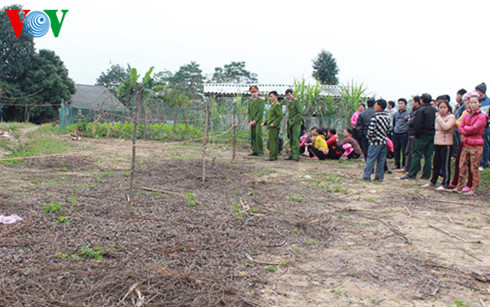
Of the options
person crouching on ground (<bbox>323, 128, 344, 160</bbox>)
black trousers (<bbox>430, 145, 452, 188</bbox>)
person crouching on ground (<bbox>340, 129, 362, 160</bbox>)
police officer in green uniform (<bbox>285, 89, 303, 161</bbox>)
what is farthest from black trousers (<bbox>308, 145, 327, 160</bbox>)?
black trousers (<bbox>430, 145, 452, 188</bbox>)

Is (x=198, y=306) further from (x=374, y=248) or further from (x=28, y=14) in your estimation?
(x=28, y=14)

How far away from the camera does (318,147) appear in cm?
1068

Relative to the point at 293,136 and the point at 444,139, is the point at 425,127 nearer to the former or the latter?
the point at 444,139

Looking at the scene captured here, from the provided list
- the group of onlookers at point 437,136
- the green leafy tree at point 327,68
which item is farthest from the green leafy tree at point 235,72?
the group of onlookers at point 437,136

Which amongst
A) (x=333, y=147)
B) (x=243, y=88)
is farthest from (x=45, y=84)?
(x=333, y=147)

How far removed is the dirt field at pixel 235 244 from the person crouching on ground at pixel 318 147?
4.10 m

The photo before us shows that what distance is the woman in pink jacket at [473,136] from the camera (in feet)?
19.0

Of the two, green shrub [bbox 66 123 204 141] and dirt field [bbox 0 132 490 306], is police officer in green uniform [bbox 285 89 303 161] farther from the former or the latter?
green shrub [bbox 66 123 204 141]

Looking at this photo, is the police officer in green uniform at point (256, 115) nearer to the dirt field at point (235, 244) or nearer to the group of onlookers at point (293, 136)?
the group of onlookers at point (293, 136)

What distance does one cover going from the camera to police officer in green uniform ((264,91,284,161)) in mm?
9695

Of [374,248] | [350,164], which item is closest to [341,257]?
[374,248]

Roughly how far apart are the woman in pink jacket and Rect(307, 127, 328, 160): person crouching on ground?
4549 mm

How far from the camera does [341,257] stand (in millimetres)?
3393

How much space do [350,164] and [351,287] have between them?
7184 millimetres
